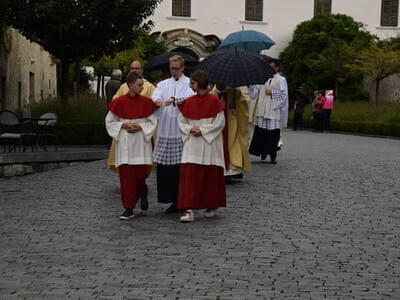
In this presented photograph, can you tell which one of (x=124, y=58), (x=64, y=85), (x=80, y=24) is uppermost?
(x=80, y=24)

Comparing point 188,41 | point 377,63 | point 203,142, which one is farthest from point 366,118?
point 203,142

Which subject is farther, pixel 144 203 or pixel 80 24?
pixel 80 24

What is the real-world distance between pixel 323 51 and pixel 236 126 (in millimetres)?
37655

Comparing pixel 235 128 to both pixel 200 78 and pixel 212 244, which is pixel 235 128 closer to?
pixel 200 78

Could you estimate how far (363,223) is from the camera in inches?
339

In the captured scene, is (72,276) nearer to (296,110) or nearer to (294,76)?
(296,110)

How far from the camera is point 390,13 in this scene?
176ft

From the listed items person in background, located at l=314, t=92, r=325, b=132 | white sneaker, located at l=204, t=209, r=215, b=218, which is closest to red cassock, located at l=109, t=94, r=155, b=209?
white sneaker, located at l=204, t=209, r=215, b=218

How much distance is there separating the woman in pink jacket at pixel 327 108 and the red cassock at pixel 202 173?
24.2 metres

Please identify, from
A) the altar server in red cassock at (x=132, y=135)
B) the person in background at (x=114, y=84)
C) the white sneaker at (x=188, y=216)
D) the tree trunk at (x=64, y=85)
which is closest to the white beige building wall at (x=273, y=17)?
the tree trunk at (x=64, y=85)

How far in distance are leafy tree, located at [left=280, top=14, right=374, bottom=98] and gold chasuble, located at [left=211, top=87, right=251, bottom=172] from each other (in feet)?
114

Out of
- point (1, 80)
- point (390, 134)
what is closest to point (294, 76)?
point (390, 134)

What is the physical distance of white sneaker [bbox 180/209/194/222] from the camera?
342 inches

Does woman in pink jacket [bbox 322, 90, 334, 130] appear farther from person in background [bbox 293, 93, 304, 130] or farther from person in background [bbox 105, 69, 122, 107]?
person in background [bbox 105, 69, 122, 107]
